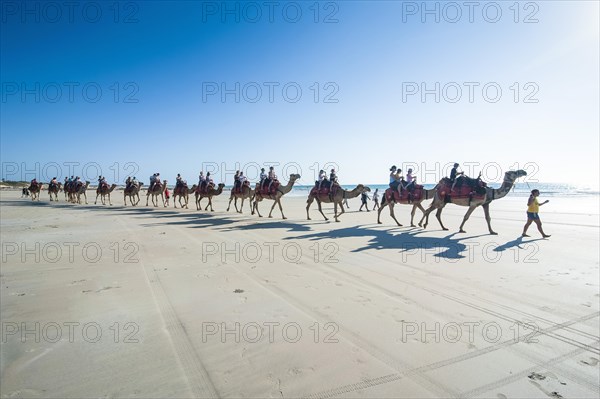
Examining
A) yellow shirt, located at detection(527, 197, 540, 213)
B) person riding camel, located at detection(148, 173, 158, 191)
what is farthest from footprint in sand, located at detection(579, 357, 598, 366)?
person riding camel, located at detection(148, 173, 158, 191)

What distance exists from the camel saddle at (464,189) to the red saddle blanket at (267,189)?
897cm

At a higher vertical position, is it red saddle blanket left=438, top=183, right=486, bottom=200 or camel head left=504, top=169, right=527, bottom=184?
camel head left=504, top=169, right=527, bottom=184

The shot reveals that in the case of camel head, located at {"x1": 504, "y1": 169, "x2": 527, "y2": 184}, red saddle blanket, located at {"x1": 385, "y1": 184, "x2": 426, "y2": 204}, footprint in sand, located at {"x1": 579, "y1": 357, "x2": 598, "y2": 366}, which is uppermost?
camel head, located at {"x1": 504, "y1": 169, "x2": 527, "y2": 184}

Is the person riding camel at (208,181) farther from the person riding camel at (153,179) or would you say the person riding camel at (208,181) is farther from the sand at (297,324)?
the sand at (297,324)

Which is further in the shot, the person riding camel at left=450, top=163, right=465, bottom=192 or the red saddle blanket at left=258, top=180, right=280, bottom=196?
the red saddle blanket at left=258, top=180, right=280, bottom=196

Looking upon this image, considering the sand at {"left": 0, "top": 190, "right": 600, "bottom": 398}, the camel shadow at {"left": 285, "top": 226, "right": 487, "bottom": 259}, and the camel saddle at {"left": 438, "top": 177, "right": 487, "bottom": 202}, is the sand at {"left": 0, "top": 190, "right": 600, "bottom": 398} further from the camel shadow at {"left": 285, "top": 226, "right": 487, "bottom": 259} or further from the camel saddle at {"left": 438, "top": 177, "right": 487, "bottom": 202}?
the camel saddle at {"left": 438, "top": 177, "right": 487, "bottom": 202}

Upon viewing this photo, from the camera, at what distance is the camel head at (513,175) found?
40.8 ft

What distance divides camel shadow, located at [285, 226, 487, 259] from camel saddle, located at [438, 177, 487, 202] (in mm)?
1755

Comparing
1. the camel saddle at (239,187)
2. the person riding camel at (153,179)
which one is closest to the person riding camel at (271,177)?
the camel saddle at (239,187)

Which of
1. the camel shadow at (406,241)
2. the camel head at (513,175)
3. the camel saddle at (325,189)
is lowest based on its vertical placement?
the camel shadow at (406,241)

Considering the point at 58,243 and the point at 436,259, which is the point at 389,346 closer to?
the point at 436,259

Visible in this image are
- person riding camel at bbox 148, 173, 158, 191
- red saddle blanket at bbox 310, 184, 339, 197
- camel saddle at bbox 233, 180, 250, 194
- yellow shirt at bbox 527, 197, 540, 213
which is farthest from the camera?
person riding camel at bbox 148, 173, 158, 191

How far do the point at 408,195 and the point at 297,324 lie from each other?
11.9m

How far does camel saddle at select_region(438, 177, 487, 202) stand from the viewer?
Result: 12.4m
